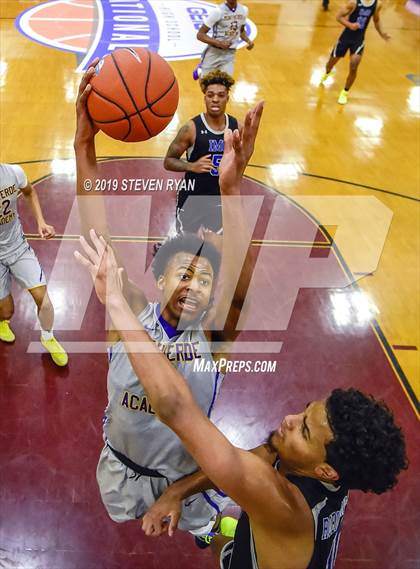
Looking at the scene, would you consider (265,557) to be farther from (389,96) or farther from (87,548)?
(389,96)

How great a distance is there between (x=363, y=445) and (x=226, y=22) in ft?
23.4

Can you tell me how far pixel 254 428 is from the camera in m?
3.87

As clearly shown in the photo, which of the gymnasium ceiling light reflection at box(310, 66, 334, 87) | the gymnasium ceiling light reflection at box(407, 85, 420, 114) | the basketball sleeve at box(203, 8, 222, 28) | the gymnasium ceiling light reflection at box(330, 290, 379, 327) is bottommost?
the gymnasium ceiling light reflection at box(330, 290, 379, 327)

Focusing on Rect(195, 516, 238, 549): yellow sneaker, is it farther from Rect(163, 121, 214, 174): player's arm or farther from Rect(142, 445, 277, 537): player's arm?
Rect(163, 121, 214, 174): player's arm

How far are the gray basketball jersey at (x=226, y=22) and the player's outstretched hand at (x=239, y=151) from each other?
5.99m

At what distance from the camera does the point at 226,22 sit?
7156 millimetres

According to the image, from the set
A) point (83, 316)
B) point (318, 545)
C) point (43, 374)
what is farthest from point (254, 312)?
point (318, 545)

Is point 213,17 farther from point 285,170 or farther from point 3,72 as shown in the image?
point 3,72

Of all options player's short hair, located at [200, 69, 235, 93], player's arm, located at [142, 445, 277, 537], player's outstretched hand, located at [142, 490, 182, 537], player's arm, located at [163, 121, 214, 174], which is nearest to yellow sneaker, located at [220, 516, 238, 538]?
player's arm, located at [142, 445, 277, 537]

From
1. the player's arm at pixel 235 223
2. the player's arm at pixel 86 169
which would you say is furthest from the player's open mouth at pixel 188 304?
the player's arm at pixel 86 169

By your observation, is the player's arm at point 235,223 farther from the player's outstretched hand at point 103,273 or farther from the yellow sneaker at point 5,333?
the yellow sneaker at point 5,333

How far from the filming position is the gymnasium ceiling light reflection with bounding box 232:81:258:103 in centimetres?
919

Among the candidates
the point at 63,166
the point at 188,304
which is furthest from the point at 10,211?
the point at 63,166
